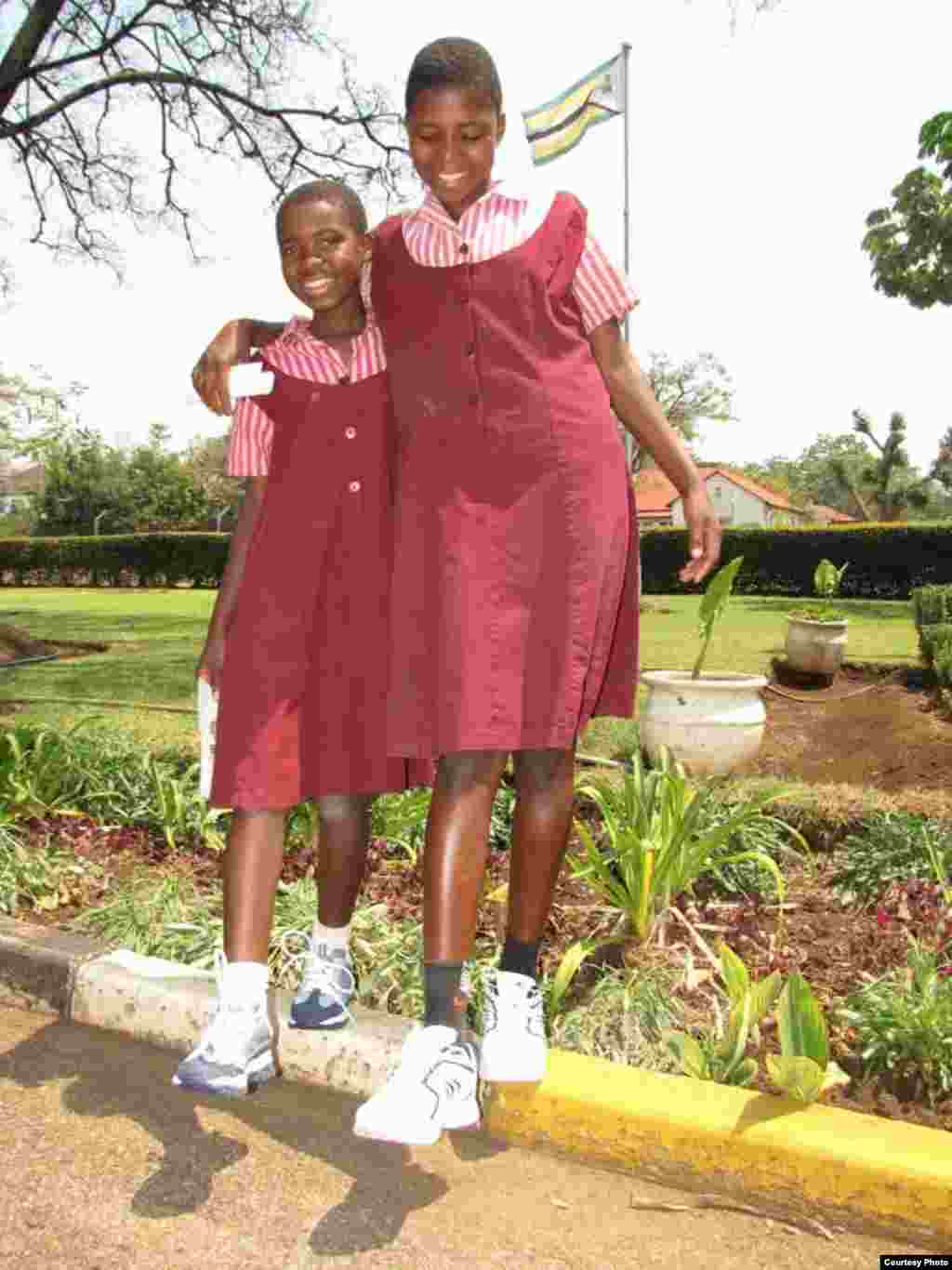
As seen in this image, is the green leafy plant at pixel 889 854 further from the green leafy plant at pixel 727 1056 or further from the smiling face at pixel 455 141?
the smiling face at pixel 455 141

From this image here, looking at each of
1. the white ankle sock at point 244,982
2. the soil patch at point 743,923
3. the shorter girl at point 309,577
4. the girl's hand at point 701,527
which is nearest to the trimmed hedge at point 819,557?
the soil patch at point 743,923

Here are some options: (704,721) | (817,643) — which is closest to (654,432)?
(704,721)

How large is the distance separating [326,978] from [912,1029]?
117 centimetres

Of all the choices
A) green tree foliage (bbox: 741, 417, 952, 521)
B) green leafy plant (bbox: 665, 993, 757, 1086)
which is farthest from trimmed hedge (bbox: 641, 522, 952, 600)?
green tree foliage (bbox: 741, 417, 952, 521)

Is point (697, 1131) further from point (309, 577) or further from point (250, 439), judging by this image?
point (250, 439)

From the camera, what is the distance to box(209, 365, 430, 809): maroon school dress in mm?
2404

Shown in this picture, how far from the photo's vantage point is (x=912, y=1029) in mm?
2336

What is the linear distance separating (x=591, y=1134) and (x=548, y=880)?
1.53ft

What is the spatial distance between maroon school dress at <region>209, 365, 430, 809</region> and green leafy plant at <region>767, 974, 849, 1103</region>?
3.05 ft

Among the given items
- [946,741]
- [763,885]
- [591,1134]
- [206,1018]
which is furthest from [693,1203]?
[946,741]

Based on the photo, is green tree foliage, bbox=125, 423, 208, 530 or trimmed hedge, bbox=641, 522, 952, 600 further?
green tree foliage, bbox=125, 423, 208, 530

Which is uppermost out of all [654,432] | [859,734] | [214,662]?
[654,432]

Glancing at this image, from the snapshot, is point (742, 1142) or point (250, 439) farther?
point (250, 439)

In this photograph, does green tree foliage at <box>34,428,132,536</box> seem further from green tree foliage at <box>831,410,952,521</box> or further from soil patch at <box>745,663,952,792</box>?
soil patch at <box>745,663,952,792</box>
